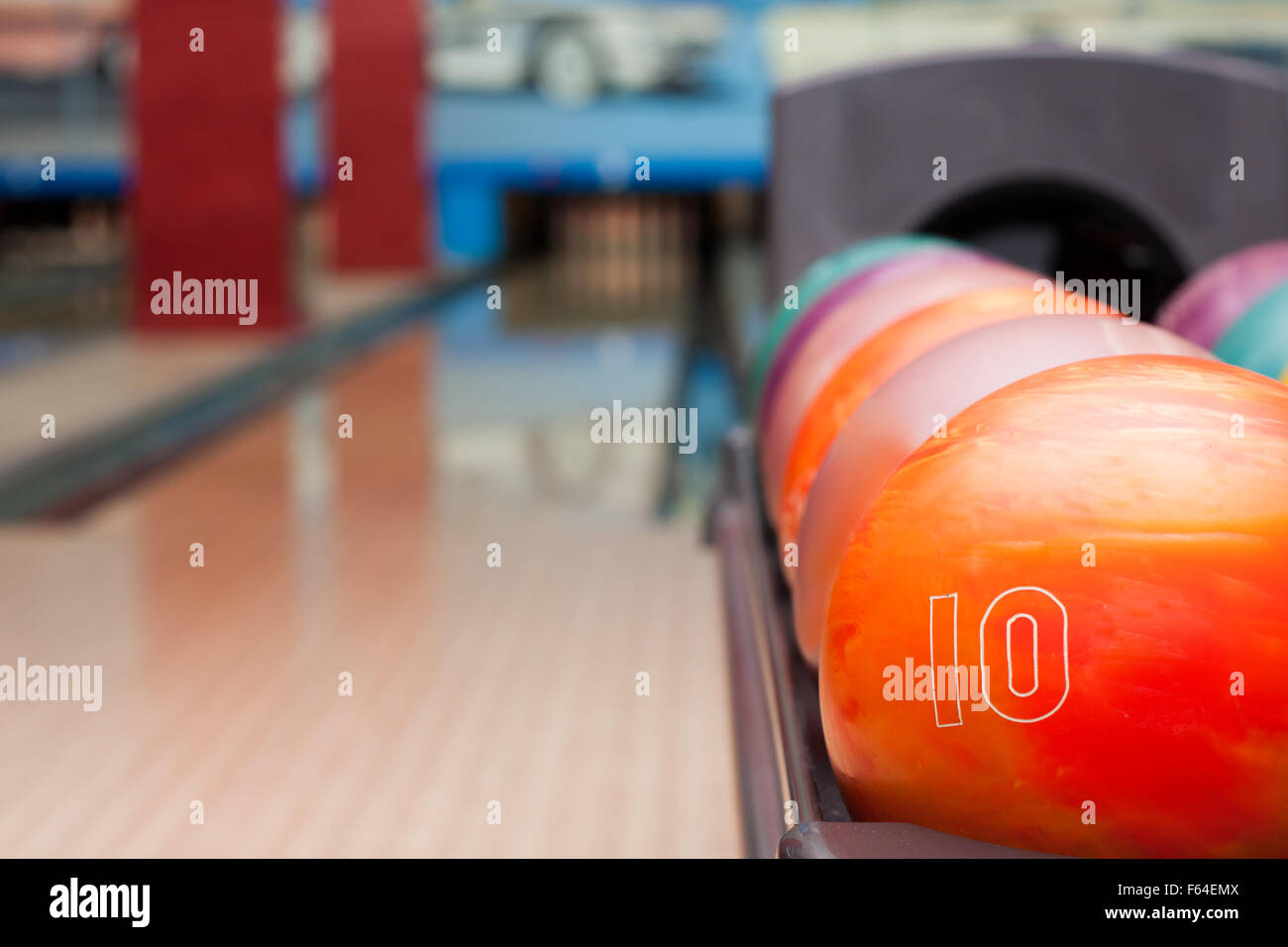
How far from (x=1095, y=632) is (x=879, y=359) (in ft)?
1.79

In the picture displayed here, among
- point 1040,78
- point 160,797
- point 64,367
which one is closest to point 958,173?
point 1040,78

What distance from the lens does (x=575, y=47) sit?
9.08 meters

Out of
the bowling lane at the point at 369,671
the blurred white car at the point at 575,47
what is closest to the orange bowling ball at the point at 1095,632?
the bowling lane at the point at 369,671

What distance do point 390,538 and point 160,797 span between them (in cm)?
116

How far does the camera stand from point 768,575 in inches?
56.2

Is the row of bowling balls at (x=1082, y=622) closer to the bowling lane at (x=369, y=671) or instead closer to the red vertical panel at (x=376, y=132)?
the bowling lane at (x=369, y=671)

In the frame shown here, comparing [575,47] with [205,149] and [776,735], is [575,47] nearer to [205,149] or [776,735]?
[205,149]

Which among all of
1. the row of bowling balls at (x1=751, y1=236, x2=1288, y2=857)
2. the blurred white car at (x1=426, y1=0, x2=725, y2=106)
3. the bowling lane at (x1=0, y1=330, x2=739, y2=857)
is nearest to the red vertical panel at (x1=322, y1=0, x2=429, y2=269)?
the blurred white car at (x1=426, y1=0, x2=725, y2=106)

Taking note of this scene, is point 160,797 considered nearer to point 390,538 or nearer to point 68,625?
point 68,625

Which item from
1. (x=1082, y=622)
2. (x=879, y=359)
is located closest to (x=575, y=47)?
(x=879, y=359)

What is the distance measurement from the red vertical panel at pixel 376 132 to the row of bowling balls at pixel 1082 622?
7599mm

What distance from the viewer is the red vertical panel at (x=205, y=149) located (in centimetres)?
521

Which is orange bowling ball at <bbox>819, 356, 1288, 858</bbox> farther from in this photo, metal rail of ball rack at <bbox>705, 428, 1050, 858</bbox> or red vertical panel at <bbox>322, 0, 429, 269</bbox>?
red vertical panel at <bbox>322, 0, 429, 269</bbox>

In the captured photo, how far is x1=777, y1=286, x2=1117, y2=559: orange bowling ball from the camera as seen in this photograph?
1181 mm
